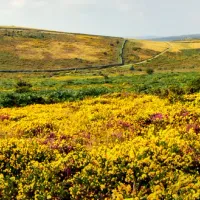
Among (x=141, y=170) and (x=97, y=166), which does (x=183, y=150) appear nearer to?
(x=141, y=170)

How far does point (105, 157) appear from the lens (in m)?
14.2

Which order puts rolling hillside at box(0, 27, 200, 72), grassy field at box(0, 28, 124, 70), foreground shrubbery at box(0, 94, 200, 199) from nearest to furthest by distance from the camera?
1. foreground shrubbery at box(0, 94, 200, 199)
2. grassy field at box(0, 28, 124, 70)
3. rolling hillside at box(0, 27, 200, 72)

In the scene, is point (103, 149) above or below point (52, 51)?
below

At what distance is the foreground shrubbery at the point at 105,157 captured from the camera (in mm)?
Result: 12312

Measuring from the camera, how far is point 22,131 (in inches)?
797

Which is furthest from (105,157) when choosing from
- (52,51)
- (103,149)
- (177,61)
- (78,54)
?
(177,61)

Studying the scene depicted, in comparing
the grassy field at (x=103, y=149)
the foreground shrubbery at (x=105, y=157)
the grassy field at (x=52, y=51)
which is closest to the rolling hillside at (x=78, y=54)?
the grassy field at (x=52, y=51)

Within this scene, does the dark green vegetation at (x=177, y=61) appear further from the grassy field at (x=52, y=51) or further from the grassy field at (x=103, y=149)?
the grassy field at (x=103, y=149)

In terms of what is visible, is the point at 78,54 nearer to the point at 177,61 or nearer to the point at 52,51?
the point at 52,51

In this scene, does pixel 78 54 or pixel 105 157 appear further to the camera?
pixel 78 54

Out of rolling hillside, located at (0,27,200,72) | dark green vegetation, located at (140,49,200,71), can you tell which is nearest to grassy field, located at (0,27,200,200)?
rolling hillside, located at (0,27,200,72)

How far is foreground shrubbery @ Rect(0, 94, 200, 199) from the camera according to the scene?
12312 mm

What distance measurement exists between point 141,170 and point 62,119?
11.0m

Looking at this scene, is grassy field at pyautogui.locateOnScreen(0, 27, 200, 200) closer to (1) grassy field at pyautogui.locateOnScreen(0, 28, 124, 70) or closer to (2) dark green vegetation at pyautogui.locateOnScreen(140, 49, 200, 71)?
(1) grassy field at pyautogui.locateOnScreen(0, 28, 124, 70)
